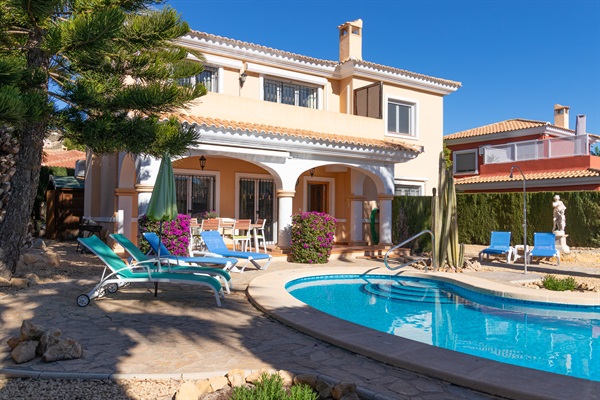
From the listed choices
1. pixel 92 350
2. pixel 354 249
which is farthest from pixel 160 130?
pixel 354 249

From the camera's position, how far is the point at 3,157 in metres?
13.9

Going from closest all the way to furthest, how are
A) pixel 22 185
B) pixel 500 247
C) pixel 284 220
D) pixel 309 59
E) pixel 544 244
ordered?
pixel 22 185, pixel 284 220, pixel 544 244, pixel 500 247, pixel 309 59

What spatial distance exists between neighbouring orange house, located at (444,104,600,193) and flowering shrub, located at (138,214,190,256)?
1851 centimetres

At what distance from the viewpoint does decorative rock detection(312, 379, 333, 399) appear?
3887 millimetres

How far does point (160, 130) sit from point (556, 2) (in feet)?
50.7

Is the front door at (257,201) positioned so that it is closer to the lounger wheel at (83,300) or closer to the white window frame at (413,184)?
the white window frame at (413,184)

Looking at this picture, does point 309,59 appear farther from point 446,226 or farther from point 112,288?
point 112,288

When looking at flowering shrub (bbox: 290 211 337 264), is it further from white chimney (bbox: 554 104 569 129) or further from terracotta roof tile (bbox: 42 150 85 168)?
terracotta roof tile (bbox: 42 150 85 168)

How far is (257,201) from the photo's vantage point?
17.6m

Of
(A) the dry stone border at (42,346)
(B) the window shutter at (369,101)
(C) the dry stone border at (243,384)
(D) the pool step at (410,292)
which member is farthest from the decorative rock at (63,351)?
Answer: (B) the window shutter at (369,101)

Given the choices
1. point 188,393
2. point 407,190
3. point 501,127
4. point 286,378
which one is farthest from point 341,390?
point 501,127

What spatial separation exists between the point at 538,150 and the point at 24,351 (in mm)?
25332

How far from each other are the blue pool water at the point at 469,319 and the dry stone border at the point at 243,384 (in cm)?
312

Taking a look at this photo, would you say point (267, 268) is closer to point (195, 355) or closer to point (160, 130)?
point (160, 130)
